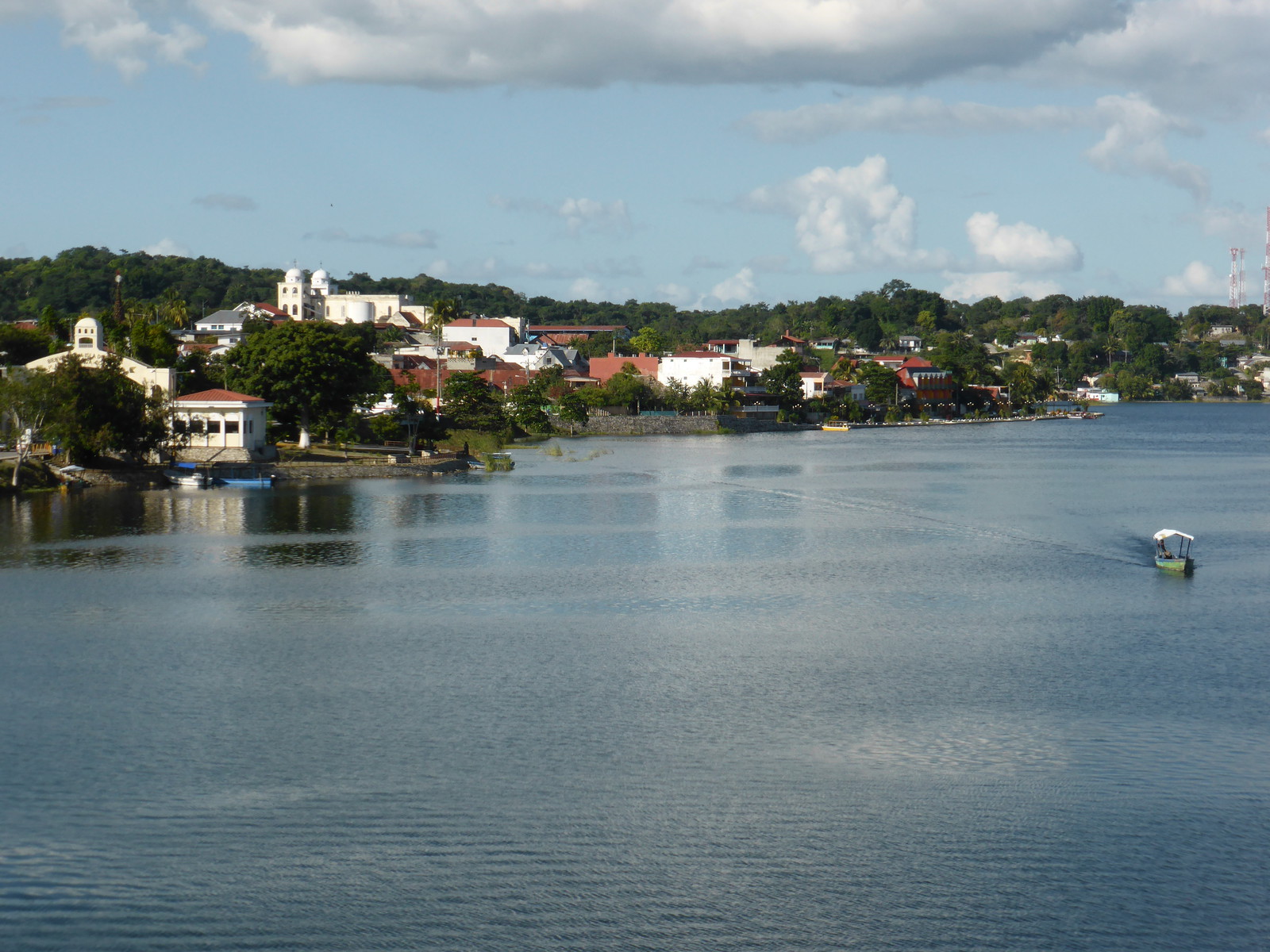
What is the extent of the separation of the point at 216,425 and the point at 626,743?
28154 mm

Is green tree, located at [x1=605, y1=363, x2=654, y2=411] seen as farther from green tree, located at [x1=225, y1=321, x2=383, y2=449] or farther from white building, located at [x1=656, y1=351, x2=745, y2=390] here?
green tree, located at [x1=225, y1=321, x2=383, y2=449]

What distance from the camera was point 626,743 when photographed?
38.9ft

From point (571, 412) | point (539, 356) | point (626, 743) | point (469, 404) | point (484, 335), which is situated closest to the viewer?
point (626, 743)

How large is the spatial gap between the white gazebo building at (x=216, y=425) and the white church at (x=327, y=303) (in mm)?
52001

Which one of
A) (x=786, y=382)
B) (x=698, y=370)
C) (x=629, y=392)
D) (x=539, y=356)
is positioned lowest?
(x=629, y=392)

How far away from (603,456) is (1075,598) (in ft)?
105

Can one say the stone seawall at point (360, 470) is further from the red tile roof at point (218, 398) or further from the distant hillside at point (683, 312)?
the distant hillside at point (683, 312)

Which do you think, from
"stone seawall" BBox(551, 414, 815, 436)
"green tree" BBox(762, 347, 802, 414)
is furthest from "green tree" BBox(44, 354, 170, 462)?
"green tree" BBox(762, 347, 802, 414)

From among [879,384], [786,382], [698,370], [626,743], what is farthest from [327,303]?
[626,743]

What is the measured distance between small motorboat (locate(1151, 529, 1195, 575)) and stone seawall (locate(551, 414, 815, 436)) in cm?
4210

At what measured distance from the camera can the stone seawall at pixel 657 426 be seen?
218 ft

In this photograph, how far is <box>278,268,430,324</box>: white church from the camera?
300 feet

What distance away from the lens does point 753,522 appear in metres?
29.1

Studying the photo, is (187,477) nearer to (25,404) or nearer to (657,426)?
(25,404)
